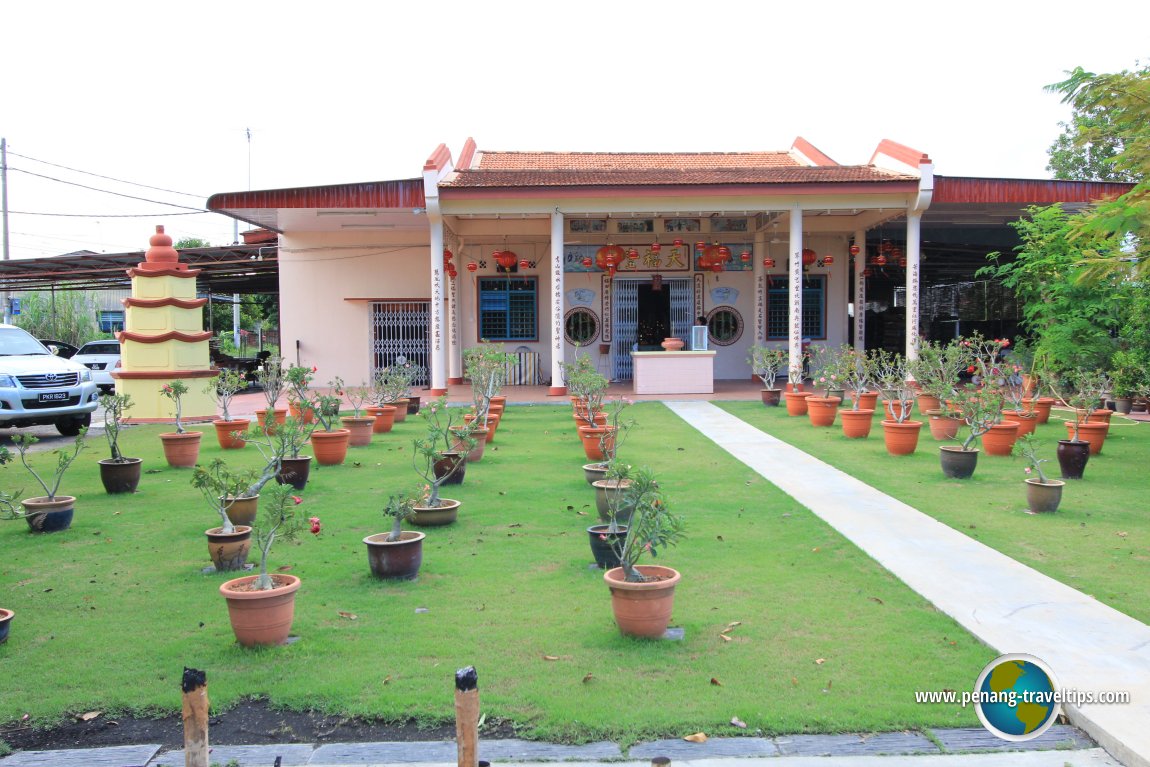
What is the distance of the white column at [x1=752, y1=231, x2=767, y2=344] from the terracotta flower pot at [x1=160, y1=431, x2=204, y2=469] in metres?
12.9

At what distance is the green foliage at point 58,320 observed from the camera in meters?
29.4

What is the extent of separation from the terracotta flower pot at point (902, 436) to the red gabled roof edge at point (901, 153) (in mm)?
7454

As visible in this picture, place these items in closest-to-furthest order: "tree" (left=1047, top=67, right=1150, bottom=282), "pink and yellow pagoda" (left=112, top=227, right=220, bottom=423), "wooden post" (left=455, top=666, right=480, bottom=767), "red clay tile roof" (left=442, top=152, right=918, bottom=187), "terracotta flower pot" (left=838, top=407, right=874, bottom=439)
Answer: "wooden post" (left=455, top=666, right=480, bottom=767) → "tree" (left=1047, top=67, right=1150, bottom=282) → "terracotta flower pot" (left=838, top=407, right=874, bottom=439) → "pink and yellow pagoda" (left=112, top=227, right=220, bottom=423) → "red clay tile roof" (left=442, top=152, right=918, bottom=187)

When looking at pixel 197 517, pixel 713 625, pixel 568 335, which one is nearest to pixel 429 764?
pixel 713 625

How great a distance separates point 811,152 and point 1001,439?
38.4 feet

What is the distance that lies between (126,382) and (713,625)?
12.5m

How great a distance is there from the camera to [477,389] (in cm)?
1057

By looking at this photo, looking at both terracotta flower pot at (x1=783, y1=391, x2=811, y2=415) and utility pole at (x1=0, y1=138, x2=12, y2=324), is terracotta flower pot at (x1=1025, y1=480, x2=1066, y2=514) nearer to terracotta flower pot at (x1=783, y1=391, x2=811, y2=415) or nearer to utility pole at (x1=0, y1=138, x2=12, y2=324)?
terracotta flower pot at (x1=783, y1=391, x2=811, y2=415)

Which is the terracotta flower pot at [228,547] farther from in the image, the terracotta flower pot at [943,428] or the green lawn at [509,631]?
the terracotta flower pot at [943,428]

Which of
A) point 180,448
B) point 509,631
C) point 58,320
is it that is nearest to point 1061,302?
point 509,631

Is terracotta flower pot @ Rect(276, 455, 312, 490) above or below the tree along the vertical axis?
below

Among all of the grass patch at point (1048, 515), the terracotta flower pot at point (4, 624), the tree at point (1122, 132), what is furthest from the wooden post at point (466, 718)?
the tree at point (1122, 132)

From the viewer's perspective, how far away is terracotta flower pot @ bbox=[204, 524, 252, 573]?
Result: 5.34 meters

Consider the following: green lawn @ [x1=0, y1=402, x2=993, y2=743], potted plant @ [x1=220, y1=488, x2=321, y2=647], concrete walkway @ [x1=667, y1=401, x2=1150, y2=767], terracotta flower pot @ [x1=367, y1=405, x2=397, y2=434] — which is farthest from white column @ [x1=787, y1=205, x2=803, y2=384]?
potted plant @ [x1=220, y1=488, x2=321, y2=647]
